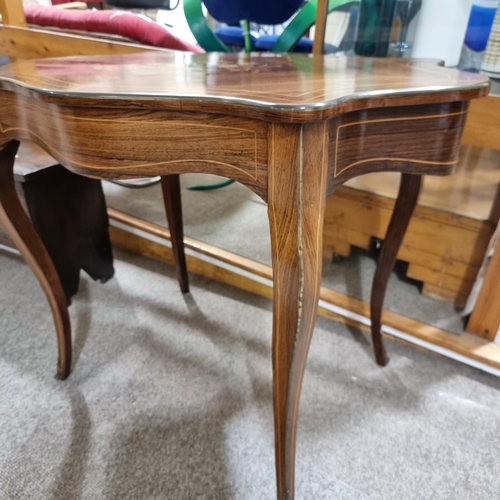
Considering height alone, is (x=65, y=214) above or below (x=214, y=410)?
above

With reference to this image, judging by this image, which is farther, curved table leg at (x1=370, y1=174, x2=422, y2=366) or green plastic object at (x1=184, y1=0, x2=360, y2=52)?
green plastic object at (x1=184, y1=0, x2=360, y2=52)

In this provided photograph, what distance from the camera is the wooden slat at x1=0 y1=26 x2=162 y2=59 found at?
3.82ft

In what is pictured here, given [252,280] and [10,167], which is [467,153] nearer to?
[252,280]

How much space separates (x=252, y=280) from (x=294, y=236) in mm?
770

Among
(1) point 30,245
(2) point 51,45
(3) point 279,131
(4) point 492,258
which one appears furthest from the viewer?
(2) point 51,45

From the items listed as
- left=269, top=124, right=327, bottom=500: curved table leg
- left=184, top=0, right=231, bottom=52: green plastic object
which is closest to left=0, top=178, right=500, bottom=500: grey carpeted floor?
left=269, top=124, right=327, bottom=500: curved table leg

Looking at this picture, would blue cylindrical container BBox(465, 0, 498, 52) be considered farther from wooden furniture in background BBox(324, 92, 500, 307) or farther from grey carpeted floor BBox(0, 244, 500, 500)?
grey carpeted floor BBox(0, 244, 500, 500)

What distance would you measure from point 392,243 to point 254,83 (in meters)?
0.47

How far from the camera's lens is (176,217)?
1.08m

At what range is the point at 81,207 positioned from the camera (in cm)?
113

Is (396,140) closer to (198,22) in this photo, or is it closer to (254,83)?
(254,83)

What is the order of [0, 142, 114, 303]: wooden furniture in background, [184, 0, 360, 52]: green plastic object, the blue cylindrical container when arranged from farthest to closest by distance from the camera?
[184, 0, 360, 52]: green plastic object → [0, 142, 114, 303]: wooden furniture in background → the blue cylindrical container

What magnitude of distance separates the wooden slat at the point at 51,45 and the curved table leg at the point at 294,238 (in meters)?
0.86

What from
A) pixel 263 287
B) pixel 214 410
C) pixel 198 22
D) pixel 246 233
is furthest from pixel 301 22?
pixel 214 410
